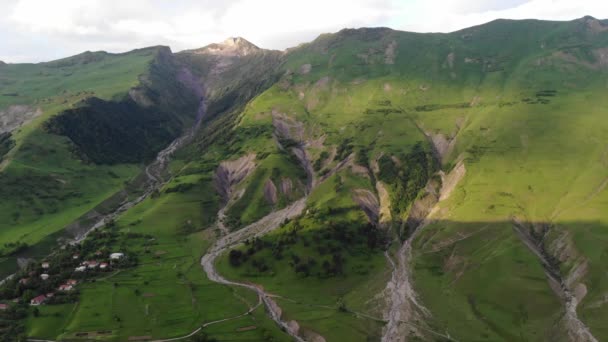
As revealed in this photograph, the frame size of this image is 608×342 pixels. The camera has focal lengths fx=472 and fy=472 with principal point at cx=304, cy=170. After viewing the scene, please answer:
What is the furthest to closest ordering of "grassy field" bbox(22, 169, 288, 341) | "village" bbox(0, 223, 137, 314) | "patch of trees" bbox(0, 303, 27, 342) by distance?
"village" bbox(0, 223, 137, 314), "grassy field" bbox(22, 169, 288, 341), "patch of trees" bbox(0, 303, 27, 342)

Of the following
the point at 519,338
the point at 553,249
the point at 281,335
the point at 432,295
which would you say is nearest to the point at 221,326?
the point at 281,335

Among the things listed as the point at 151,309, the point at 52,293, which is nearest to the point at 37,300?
the point at 52,293

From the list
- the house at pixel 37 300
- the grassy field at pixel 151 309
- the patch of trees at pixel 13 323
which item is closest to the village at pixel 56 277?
the house at pixel 37 300

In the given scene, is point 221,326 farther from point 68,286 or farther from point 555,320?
point 555,320

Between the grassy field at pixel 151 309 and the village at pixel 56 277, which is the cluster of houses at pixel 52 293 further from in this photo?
the grassy field at pixel 151 309

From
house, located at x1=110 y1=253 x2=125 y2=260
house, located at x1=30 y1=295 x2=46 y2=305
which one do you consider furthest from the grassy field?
house, located at x1=110 y1=253 x2=125 y2=260

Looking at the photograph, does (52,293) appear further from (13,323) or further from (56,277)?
(13,323)

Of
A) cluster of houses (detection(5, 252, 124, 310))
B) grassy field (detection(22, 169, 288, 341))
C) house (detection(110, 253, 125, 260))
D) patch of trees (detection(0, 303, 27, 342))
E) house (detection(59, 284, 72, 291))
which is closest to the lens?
patch of trees (detection(0, 303, 27, 342))

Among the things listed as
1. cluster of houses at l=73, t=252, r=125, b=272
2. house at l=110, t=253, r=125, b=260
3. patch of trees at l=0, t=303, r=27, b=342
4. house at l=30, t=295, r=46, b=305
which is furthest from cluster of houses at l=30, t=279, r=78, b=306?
house at l=110, t=253, r=125, b=260

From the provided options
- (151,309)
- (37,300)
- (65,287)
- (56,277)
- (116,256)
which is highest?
(56,277)

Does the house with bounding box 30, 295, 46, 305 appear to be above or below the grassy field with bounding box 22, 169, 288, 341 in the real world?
above

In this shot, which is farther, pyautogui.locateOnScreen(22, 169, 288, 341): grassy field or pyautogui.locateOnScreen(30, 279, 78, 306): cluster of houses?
pyautogui.locateOnScreen(30, 279, 78, 306): cluster of houses

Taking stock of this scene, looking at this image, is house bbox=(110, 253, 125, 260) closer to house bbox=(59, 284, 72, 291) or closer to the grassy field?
the grassy field
